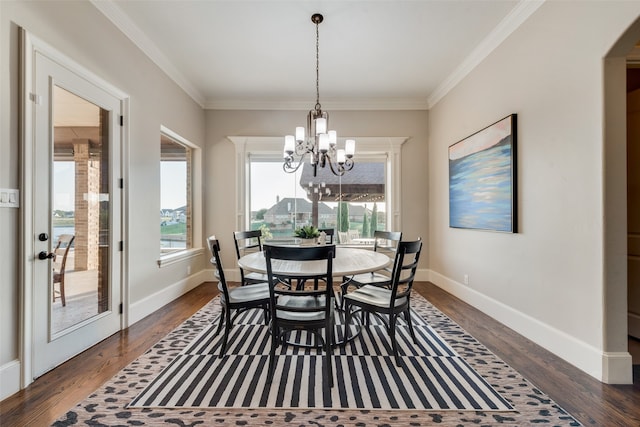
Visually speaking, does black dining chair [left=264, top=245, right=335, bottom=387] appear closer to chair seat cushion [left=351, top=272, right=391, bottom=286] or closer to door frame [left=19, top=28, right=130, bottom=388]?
chair seat cushion [left=351, top=272, right=391, bottom=286]

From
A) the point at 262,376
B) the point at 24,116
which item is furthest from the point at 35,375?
the point at 24,116

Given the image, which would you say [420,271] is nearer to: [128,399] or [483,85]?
[483,85]

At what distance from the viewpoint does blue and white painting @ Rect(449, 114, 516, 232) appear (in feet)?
9.18

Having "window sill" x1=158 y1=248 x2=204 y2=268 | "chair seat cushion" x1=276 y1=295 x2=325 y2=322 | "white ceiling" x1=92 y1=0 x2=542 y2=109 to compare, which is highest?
"white ceiling" x1=92 y1=0 x2=542 y2=109

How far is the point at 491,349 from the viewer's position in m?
2.39

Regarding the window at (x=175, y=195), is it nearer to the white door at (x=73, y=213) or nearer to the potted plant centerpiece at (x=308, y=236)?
the white door at (x=73, y=213)

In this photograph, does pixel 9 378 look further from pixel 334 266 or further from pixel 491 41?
pixel 491 41

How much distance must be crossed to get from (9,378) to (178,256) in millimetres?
2178

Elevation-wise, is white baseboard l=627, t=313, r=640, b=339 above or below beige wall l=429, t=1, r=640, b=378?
below

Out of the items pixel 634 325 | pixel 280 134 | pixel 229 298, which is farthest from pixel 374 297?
pixel 280 134

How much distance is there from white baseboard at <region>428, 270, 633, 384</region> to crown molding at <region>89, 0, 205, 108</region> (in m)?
4.58

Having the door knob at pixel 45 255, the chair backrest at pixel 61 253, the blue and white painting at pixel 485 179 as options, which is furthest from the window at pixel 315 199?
the door knob at pixel 45 255

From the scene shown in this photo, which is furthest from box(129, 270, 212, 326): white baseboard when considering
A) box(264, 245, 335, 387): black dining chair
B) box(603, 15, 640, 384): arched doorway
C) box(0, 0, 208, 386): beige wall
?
box(603, 15, 640, 384): arched doorway

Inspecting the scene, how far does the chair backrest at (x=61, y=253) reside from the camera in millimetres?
2150
